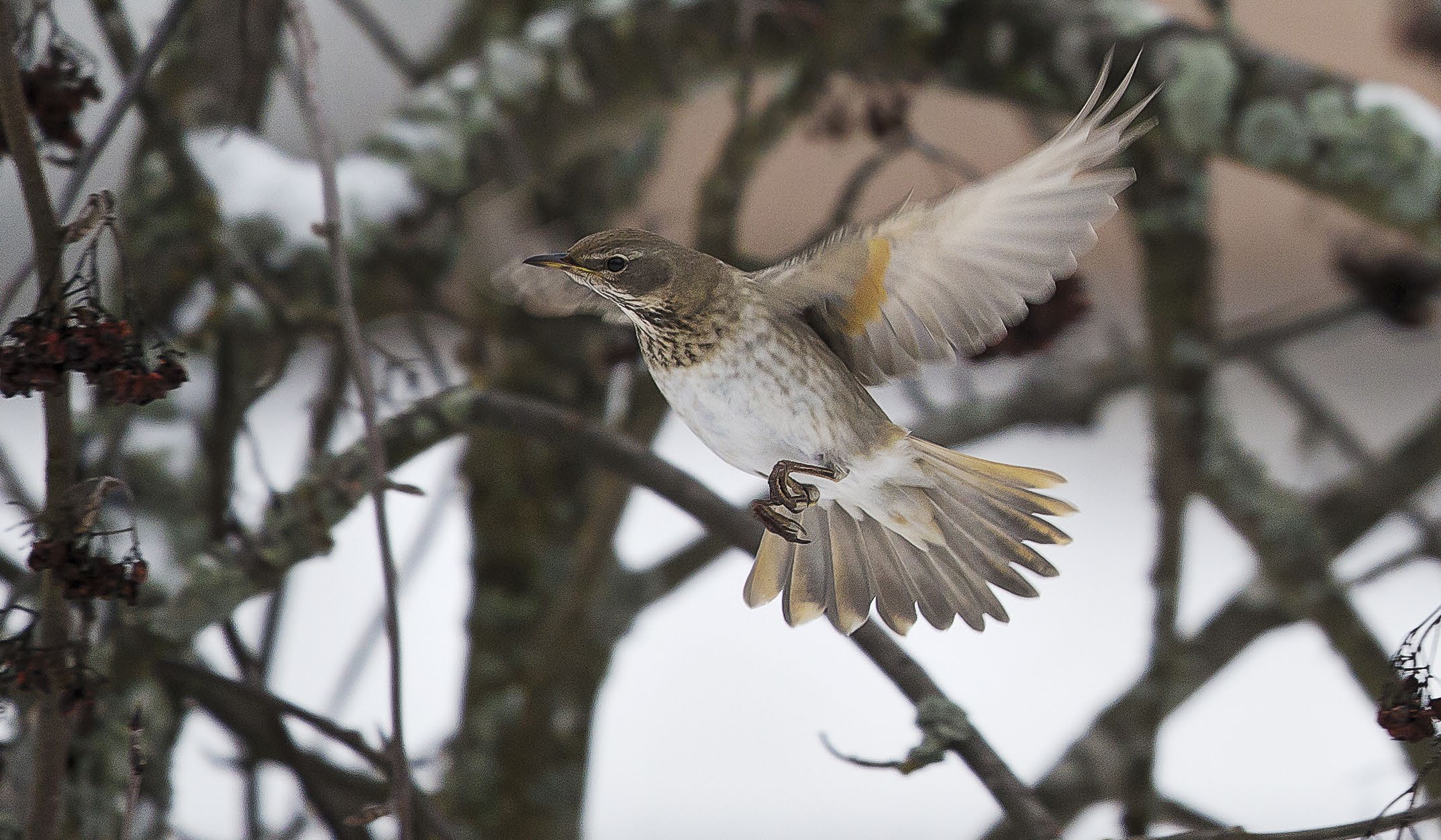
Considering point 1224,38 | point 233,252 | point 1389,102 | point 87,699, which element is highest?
point 1224,38

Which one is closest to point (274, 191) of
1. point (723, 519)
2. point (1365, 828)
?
point (723, 519)

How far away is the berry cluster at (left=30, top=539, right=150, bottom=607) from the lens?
26.1 inches

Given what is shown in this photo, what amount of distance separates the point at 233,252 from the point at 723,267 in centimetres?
48

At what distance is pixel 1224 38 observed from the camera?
137cm

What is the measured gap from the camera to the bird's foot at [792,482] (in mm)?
756

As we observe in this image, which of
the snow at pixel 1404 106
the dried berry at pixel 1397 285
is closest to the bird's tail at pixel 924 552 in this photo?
the snow at pixel 1404 106

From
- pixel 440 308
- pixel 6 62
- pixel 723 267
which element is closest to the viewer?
pixel 6 62

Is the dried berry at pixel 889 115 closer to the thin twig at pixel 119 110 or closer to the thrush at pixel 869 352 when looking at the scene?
the thrush at pixel 869 352

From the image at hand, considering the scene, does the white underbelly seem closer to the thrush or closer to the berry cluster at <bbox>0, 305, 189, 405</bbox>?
the thrush

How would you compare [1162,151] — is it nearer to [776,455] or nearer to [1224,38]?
[1224,38]

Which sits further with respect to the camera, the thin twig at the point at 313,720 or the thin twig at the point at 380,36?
the thin twig at the point at 380,36

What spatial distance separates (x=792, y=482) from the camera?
2.68 ft

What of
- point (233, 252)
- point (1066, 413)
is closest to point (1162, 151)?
point (1066, 413)

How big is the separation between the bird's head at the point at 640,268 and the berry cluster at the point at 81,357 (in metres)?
0.20
